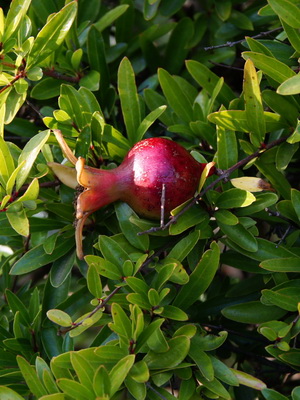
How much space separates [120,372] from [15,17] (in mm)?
643

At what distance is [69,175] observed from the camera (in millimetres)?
1145

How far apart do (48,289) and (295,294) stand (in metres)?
0.47

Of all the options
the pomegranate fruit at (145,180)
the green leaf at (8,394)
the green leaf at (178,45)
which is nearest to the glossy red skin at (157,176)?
the pomegranate fruit at (145,180)

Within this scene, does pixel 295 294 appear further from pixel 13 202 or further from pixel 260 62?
pixel 13 202

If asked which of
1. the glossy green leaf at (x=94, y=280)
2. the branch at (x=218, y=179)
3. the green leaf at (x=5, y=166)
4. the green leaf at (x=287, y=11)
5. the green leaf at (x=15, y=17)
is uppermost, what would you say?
the green leaf at (x=15, y=17)

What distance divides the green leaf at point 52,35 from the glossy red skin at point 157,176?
10.1 inches

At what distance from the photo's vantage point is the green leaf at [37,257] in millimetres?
1186

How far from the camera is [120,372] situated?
938mm

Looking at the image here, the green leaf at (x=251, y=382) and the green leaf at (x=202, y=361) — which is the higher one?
the green leaf at (x=202, y=361)

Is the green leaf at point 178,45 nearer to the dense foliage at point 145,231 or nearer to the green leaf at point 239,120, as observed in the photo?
the dense foliage at point 145,231

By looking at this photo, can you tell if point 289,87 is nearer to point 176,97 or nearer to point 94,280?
point 176,97

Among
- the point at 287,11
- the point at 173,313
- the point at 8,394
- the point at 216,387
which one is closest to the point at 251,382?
the point at 216,387

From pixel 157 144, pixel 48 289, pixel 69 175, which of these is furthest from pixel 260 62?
pixel 48 289

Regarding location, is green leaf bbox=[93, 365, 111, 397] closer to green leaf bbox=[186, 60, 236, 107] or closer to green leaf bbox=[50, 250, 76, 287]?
green leaf bbox=[50, 250, 76, 287]
